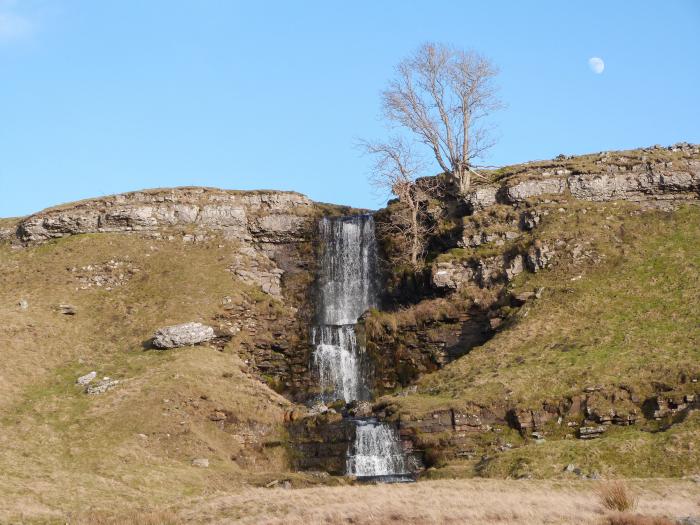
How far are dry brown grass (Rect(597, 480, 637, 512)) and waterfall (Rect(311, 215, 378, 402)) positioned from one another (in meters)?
29.9

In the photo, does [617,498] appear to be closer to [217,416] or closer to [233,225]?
[217,416]

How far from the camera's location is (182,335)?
5769cm

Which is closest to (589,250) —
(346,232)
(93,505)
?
(346,232)

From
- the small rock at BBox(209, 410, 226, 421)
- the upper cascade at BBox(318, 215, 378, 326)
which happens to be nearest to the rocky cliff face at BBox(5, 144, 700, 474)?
the upper cascade at BBox(318, 215, 378, 326)

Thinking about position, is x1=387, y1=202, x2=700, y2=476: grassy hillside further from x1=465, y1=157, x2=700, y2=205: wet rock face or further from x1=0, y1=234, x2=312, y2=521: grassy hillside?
x1=0, y1=234, x2=312, y2=521: grassy hillside

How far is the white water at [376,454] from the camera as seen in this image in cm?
4616

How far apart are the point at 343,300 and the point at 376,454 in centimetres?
2276

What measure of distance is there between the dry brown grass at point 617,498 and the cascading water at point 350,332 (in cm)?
1585

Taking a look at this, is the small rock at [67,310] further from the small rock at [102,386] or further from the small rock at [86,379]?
the small rock at [102,386]

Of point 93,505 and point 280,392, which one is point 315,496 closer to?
point 93,505

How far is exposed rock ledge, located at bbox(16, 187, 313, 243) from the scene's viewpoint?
7225 cm

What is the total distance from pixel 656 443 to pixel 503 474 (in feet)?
25.3

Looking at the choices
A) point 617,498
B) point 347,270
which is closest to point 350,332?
point 347,270

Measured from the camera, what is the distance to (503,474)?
38969mm
